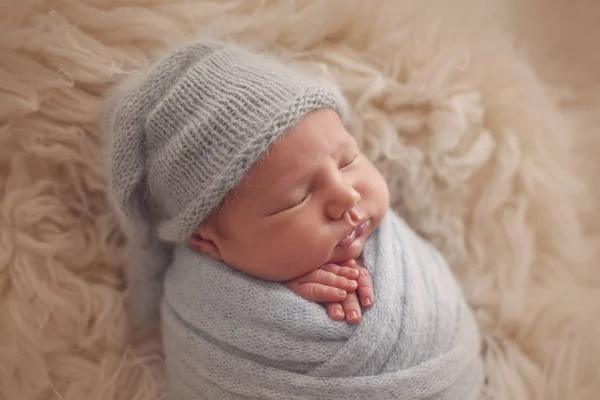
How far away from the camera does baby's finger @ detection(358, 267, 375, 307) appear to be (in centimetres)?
85

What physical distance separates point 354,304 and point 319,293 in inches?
1.8

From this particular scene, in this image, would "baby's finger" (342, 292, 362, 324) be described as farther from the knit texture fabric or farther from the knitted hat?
the knitted hat

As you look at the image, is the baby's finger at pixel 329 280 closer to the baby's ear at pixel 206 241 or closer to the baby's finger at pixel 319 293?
the baby's finger at pixel 319 293

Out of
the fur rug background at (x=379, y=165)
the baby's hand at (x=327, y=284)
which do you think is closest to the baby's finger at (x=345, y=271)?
the baby's hand at (x=327, y=284)

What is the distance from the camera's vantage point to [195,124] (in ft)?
2.76

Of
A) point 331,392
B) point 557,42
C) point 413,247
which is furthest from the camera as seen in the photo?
point 557,42

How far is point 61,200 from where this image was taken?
1009mm

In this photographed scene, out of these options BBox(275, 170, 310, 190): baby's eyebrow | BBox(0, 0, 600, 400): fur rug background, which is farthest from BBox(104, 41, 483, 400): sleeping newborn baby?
BBox(0, 0, 600, 400): fur rug background

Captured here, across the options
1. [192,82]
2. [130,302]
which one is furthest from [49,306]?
[192,82]

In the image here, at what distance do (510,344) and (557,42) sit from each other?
1.76 feet

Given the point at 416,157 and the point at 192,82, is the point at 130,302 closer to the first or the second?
the point at 192,82

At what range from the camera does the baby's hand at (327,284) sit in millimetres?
855

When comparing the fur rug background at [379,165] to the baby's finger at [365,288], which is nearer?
the baby's finger at [365,288]

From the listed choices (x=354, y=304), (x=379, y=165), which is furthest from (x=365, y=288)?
(x=379, y=165)
